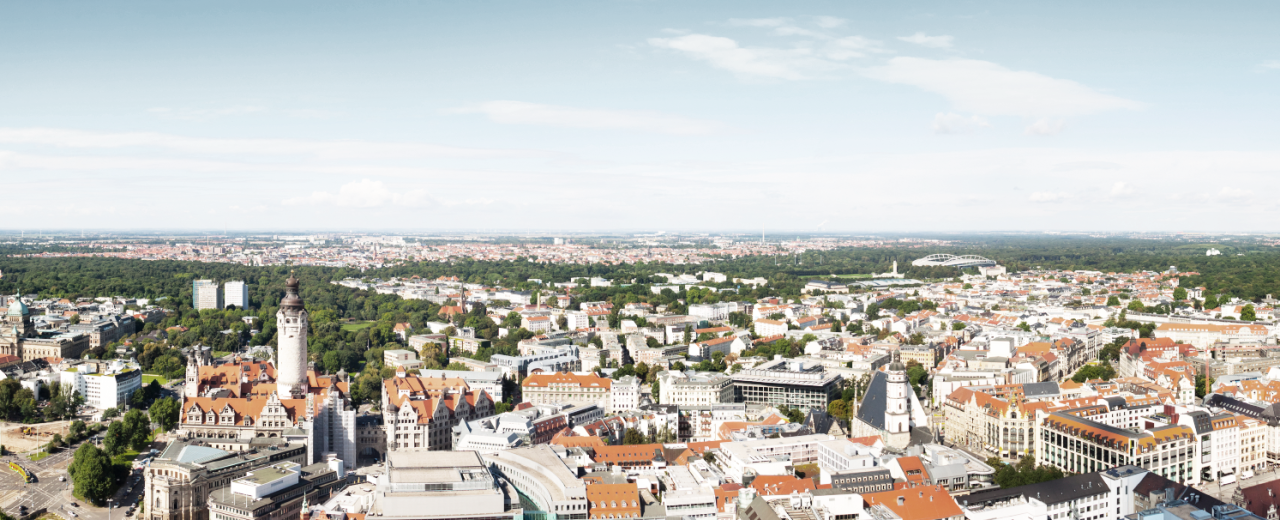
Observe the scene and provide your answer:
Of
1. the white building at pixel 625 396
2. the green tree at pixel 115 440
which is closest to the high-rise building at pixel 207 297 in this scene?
the green tree at pixel 115 440

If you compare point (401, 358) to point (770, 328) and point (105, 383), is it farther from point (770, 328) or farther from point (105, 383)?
point (770, 328)

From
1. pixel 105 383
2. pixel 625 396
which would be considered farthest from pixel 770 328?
pixel 105 383

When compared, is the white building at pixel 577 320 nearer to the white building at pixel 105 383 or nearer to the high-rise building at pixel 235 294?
the high-rise building at pixel 235 294

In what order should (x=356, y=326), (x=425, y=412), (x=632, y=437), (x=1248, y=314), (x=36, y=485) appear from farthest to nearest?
(x=356, y=326), (x=1248, y=314), (x=425, y=412), (x=632, y=437), (x=36, y=485)

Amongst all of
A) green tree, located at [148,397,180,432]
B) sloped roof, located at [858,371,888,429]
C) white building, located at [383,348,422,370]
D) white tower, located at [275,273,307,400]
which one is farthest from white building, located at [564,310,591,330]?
sloped roof, located at [858,371,888,429]

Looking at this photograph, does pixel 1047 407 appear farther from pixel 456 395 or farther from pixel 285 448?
pixel 285 448

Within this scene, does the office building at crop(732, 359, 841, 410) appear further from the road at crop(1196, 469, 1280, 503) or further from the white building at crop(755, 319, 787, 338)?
the white building at crop(755, 319, 787, 338)
